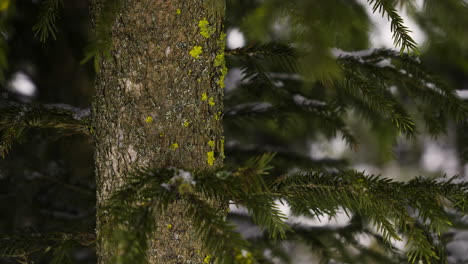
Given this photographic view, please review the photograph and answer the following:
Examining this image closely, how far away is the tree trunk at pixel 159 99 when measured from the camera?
3.97 ft

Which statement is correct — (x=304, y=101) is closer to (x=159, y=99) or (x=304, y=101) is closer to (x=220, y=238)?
(x=159, y=99)

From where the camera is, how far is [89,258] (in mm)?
3279

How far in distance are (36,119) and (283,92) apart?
4.15 ft

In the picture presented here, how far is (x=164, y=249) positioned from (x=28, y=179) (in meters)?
1.54

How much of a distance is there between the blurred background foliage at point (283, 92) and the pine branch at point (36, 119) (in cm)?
16

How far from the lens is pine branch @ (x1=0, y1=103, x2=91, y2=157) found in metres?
1.35

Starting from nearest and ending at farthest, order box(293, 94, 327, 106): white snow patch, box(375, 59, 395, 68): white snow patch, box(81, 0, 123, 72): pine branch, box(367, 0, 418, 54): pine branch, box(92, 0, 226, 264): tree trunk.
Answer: box(81, 0, 123, 72): pine branch, box(367, 0, 418, 54): pine branch, box(92, 0, 226, 264): tree trunk, box(375, 59, 395, 68): white snow patch, box(293, 94, 327, 106): white snow patch

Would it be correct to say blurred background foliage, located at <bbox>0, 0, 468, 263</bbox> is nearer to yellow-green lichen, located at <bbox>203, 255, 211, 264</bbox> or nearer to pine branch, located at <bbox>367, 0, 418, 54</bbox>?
pine branch, located at <bbox>367, 0, 418, 54</bbox>

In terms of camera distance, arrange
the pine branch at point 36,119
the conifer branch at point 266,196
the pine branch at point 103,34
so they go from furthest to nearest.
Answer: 1. the pine branch at point 36,119
2. the conifer branch at point 266,196
3. the pine branch at point 103,34

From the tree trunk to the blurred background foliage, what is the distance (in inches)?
7.2

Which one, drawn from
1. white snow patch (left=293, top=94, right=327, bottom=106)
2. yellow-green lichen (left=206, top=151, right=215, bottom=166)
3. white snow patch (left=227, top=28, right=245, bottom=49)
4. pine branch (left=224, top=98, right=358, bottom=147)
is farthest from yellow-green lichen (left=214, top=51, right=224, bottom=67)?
white snow patch (left=227, top=28, right=245, bottom=49)

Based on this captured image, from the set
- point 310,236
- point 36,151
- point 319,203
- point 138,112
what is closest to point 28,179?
point 36,151

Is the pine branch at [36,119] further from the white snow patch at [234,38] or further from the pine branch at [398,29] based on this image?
the white snow patch at [234,38]

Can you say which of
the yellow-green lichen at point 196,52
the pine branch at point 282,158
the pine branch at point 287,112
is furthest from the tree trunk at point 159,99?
the pine branch at point 282,158
